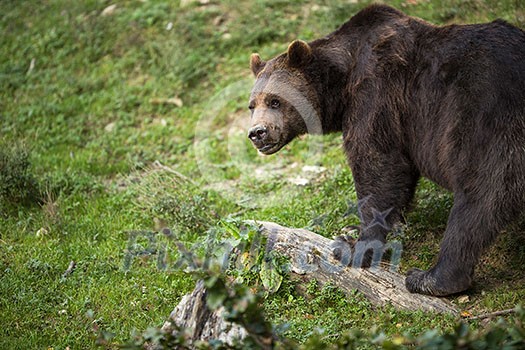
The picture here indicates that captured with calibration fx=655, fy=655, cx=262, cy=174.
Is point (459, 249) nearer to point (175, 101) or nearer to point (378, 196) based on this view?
point (378, 196)

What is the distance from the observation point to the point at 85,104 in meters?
11.7

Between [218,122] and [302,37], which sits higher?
[302,37]

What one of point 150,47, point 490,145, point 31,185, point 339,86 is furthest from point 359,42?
point 150,47

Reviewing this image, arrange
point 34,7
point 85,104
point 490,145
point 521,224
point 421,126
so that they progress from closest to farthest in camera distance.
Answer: point 490,145
point 421,126
point 521,224
point 85,104
point 34,7

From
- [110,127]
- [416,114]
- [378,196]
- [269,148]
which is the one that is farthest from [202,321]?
[110,127]

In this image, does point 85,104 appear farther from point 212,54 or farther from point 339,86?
point 339,86

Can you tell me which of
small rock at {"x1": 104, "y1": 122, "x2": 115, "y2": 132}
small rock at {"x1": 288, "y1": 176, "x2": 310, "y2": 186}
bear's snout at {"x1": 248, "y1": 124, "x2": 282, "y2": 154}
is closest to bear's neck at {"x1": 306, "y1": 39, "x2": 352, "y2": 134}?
bear's snout at {"x1": 248, "y1": 124, "x2": 282, "y2": 154}

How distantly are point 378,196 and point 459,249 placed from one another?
1074 mm

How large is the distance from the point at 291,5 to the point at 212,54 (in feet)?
5.84

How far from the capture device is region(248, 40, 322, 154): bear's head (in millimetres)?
6953

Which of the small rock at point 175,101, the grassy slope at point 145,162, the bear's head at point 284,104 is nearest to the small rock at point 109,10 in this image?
the grassy slope at point 145,162

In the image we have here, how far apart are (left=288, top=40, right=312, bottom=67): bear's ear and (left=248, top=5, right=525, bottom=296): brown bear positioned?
0.04 feet

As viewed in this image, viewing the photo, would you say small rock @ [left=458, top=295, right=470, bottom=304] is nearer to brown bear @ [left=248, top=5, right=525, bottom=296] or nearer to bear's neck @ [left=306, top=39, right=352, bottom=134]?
brown bear @ [left=248, top=5, right=525, bottom=296]

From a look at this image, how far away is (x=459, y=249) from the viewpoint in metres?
5.73
